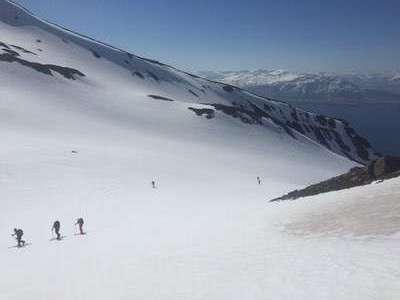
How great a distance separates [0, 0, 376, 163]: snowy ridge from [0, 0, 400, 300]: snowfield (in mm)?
14100

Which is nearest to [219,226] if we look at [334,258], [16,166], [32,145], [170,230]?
[170,230]

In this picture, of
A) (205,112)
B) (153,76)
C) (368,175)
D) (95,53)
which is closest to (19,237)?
(368,175)

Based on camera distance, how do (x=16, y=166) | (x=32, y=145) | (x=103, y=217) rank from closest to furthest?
(x=103, y=217) < (x=16, y=166) < (x=32, y=145)

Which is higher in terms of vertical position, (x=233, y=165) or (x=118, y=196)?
(x=233, y=165)

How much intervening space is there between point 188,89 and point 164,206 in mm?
122055

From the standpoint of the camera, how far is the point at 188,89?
517ft

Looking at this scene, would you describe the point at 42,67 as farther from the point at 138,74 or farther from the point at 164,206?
the point at 164,206

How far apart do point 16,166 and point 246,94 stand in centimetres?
13774

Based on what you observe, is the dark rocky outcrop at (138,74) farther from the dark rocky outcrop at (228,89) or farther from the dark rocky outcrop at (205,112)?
the dark rocky outcrop at (205,112)

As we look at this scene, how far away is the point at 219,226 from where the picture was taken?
2362cm

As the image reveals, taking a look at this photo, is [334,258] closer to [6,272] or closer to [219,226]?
[219,226]

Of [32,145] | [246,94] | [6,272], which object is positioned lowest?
[6,272]

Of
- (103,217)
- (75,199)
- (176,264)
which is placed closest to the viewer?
(176,264)

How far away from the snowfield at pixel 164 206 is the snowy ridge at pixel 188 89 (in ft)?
46.3
